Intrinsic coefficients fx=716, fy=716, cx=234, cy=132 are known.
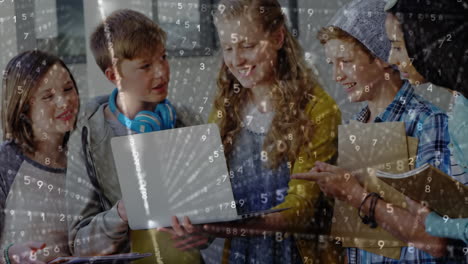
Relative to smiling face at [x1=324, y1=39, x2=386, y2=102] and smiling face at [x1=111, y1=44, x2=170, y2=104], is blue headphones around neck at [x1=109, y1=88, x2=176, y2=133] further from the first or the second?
smiling face at [x1=324, y1=39, x2=386, y2=102]

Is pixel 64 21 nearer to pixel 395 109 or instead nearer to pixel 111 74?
pixel 111 74

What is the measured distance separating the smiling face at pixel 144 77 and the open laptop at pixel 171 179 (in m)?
0.12

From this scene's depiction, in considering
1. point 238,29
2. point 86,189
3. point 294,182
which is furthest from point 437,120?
point 86,189

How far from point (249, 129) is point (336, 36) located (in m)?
0.38

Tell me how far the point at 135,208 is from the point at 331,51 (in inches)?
29.1

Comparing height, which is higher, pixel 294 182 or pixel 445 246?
pixel 294 182

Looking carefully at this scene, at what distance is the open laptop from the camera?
2068 millimetres

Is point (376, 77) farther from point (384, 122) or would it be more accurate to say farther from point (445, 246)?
point (445, 246)

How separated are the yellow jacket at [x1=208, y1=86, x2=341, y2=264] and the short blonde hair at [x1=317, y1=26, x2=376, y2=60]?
5.9 inches

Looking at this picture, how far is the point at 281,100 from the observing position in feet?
7.00

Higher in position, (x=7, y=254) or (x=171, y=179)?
(x=171, y=179)

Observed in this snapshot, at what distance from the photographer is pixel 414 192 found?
83.4 inches

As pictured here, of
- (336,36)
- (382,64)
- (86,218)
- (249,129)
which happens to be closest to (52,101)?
(86,218)

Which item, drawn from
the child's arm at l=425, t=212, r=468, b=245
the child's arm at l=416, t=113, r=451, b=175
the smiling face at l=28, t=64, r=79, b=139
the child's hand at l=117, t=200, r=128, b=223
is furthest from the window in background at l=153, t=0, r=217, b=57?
the child's arm at l=425, t=212, r=468, b=245
